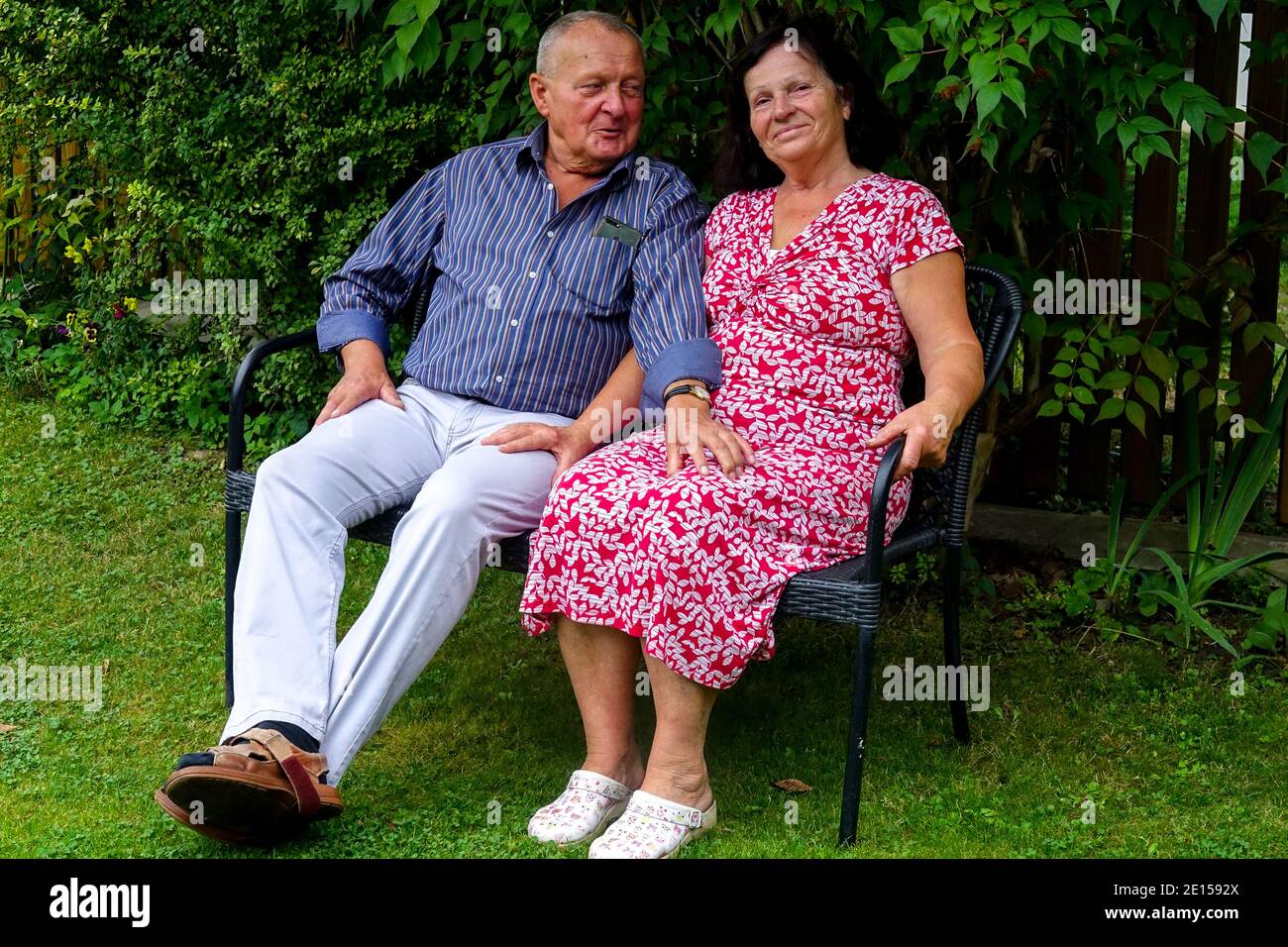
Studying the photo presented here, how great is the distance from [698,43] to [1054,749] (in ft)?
6.73

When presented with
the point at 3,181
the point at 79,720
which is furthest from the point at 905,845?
the point at 3,181

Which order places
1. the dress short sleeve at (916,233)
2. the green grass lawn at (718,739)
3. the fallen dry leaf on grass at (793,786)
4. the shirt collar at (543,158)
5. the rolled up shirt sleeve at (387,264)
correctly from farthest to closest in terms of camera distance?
1. the rolled up shirt sleeve at (387,264)
2. the shirt collar at (543,158)
3. the fallen dry leaf on grass at (793,786)
4. the dress short sleeve at (916,233)
5. the green grass lawn at (718,739)

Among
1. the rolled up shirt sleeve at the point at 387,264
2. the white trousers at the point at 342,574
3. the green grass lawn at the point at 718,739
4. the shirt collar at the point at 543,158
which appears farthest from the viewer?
the rolled up shirt sleeve at the point at 387,264

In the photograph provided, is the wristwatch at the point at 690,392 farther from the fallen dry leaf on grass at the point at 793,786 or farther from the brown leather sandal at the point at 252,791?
the brown leather sandal at the point at 252,791

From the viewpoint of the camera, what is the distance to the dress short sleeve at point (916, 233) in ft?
10.1

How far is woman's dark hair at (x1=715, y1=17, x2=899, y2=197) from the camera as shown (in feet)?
10.6

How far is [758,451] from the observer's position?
3.06 metres

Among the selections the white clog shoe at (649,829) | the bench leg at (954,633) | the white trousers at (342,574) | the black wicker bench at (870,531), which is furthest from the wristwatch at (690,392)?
the white clog shoe at (649,829)

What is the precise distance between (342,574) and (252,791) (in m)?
0.58

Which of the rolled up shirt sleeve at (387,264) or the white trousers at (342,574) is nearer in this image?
the white trousers at (342,574)

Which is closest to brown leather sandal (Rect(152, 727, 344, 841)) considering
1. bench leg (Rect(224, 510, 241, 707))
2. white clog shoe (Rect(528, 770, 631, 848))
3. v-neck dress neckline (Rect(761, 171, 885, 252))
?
white clog shoe (Rect(528, 770, 631, 848))

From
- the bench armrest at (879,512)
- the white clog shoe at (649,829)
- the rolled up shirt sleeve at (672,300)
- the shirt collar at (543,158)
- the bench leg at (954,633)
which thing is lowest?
the white clog shoe at (649,829)

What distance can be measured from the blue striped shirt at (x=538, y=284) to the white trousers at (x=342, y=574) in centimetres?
30
